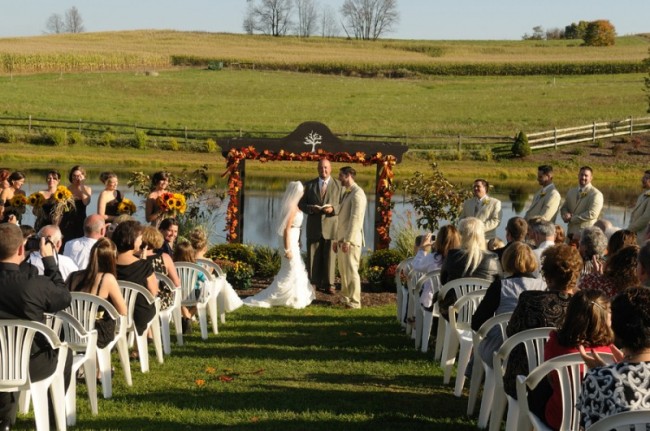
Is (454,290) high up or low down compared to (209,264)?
up

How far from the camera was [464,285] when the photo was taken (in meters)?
8.70

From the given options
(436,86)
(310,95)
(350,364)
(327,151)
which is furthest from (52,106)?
(350,364)

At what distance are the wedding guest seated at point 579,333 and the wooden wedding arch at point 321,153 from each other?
32.6ft

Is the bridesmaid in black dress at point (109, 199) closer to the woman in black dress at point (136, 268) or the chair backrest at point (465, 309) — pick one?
the woman in black dress at point (136, 268)

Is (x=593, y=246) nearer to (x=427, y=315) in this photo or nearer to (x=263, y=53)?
(x=427, y=315)

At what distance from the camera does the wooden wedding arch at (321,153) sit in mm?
15656

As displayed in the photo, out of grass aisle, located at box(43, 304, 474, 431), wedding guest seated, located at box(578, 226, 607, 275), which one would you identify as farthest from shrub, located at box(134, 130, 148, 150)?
wedding guest seated, located at box(578, 226, 607, 275)

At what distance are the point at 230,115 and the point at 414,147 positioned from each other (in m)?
14.8

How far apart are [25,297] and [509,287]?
3346mm

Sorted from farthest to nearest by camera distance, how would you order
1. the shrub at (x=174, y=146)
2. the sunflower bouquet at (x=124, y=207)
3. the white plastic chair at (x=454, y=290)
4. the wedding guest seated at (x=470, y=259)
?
the shrub at (x=174, y=146), the sunflower bouquet at (x=124, y=207), the wedding guest seated at (x=470, y=259), the white plastic chair at (x=454, y=290)

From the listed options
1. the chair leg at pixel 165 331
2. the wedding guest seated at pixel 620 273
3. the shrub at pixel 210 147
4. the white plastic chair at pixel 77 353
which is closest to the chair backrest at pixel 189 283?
the chair leg at pixel 165 331

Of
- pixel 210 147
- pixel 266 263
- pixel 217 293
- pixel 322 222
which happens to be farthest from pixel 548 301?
pixel 210 147

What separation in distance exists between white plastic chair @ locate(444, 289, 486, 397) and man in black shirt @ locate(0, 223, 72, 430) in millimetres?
3245

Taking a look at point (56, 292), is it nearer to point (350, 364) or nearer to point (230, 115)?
point (350, 364)
